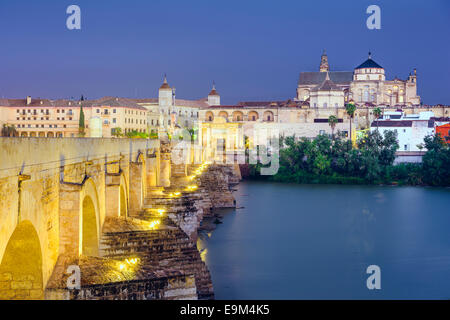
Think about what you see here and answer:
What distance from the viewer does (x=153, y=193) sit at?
1606 cm

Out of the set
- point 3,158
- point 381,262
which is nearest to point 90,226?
point 3,158

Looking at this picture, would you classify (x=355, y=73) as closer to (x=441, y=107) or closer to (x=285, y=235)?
(x=441, y=107)

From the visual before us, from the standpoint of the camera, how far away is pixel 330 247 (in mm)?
16625

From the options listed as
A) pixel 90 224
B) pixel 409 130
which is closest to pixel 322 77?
pixel 409 130

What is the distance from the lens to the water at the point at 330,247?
40.7ft

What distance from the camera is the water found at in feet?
40.7

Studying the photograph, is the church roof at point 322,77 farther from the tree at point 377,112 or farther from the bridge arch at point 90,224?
the bridge arch at point 90,224

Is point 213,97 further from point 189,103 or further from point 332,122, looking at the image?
point 332,122

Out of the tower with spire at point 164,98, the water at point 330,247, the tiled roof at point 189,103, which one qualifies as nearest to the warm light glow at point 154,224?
the water at point 330,247

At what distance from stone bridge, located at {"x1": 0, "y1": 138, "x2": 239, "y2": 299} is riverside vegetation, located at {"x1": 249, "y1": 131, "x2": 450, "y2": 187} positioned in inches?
1005

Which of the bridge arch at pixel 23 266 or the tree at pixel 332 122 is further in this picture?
the tree at pixel 332 122

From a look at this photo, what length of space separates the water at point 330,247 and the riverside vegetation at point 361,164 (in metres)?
6.23

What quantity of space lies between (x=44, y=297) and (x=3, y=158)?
194 centimetres

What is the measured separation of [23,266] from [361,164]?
32.1 m
